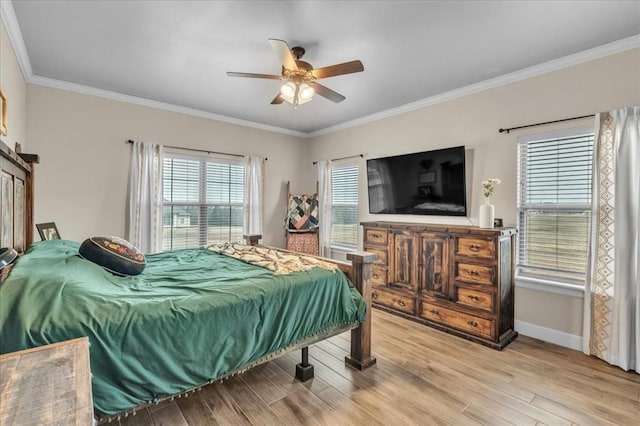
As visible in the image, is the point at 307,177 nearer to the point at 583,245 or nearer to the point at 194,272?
the point at 194,272

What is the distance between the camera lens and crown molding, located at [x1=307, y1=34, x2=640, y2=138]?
8.38ft

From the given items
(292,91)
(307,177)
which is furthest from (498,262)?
(307,177)

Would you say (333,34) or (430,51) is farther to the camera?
(430,51)

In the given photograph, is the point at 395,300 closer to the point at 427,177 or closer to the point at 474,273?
the point at 474,273

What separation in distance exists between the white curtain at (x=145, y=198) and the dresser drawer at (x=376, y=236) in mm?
2732

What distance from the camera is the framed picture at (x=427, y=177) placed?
3.78 m

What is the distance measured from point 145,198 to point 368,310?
3.16m

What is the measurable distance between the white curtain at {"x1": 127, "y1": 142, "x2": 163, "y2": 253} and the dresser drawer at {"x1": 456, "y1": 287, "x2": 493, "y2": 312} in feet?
12.1

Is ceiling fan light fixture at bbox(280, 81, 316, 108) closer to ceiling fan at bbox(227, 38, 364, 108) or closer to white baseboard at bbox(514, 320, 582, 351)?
ceiling fan at bbox(227, 38, 364, 108)

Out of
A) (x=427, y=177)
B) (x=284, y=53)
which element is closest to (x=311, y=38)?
(x=284, y=53)

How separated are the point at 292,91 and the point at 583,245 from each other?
2988 millimetres

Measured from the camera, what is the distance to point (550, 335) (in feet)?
9.70

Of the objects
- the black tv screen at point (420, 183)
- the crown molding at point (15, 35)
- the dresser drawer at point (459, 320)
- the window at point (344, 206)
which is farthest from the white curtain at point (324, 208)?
the crown molding at point (15, 35)

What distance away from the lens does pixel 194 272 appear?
89.8 inches
